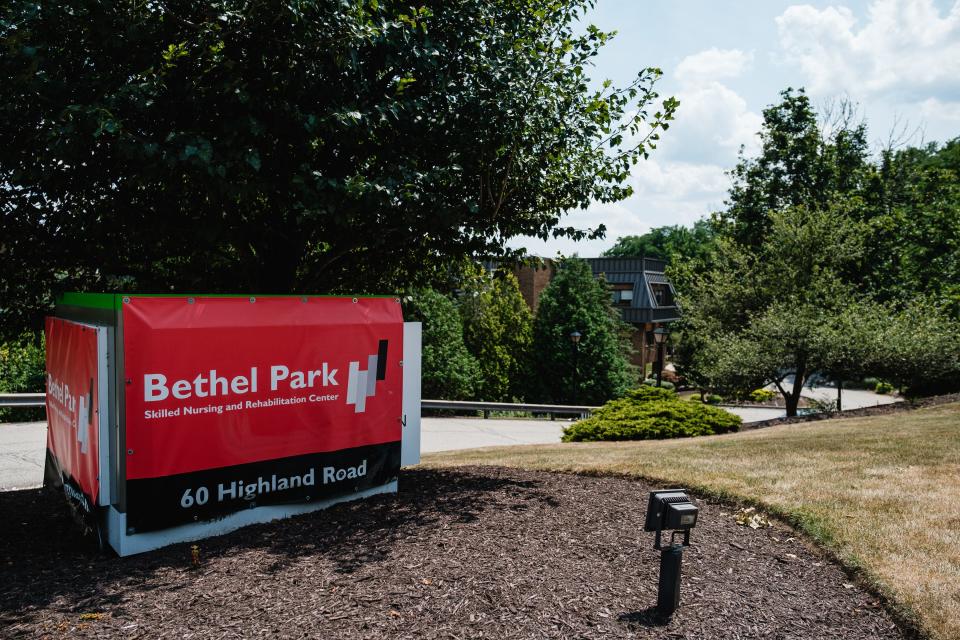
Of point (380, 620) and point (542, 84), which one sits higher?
point (542, 84)

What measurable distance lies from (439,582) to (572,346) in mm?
31578

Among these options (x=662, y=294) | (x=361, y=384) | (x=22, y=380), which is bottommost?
(x=22, y=380)

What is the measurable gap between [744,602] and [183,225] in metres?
6.23

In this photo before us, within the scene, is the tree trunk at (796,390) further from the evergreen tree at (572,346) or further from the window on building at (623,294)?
the window on building at (623,294)

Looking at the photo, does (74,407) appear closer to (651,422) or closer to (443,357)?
(651,422)

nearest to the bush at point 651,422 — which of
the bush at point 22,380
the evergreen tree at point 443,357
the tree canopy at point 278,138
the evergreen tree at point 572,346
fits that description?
the tree canopy at point 278,138

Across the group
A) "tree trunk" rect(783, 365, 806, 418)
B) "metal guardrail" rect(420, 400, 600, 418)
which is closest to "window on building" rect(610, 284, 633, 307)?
"metal guardrail" rect(420, 400, 600, 418)

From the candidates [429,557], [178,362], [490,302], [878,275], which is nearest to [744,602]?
[429,557]

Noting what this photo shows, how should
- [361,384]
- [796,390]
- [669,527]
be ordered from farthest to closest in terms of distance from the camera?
1. [796,390]
2. [361,384]
3. [669,527]

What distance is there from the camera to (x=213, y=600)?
4.32m

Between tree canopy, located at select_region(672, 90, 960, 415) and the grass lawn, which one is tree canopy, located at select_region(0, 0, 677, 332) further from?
tree canopy, located at select_region(672, 90, 960, 415)

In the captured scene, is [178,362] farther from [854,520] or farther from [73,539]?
[854,520]

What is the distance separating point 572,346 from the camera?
35719 mm

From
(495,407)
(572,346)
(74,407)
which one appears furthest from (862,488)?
(572,346)
